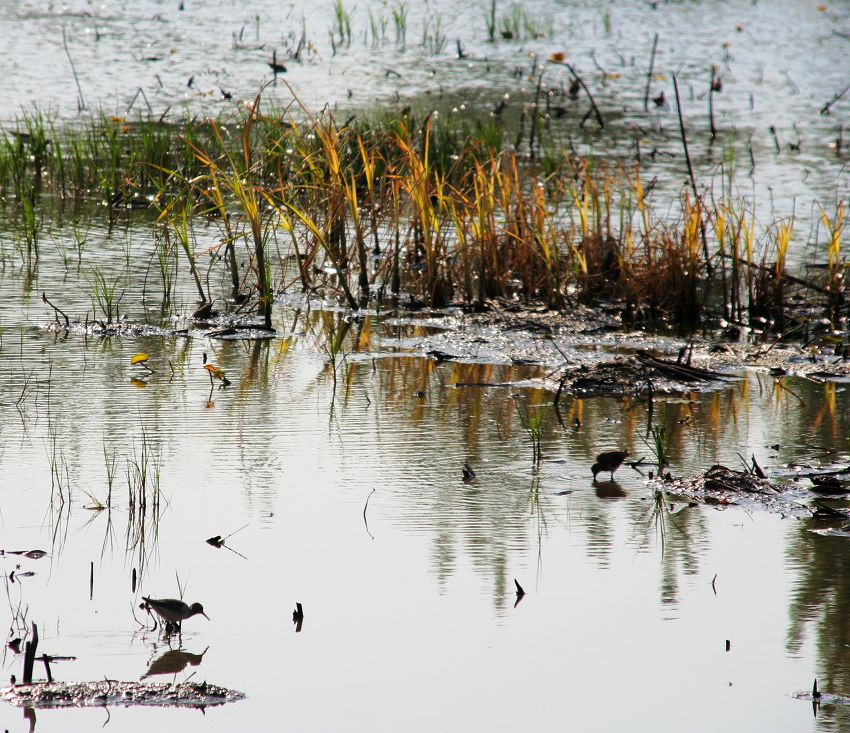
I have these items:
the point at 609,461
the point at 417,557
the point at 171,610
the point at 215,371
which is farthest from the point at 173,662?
the point at 215,371

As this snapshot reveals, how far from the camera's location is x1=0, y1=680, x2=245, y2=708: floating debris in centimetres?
276

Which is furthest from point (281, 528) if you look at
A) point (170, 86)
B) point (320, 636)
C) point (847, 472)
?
point (170, 86)

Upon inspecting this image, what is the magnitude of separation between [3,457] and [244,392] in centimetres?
118

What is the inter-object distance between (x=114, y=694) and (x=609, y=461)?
6.53 ft

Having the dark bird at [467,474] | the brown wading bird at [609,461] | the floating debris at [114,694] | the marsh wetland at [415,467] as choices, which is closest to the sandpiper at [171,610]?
the marsh wetland at [415,467]

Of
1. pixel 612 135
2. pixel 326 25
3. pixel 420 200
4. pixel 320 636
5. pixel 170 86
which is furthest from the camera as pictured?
pixel 326 25

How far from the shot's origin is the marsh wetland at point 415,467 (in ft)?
9.65

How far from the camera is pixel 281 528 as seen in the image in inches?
149

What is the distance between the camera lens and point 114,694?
280 cm

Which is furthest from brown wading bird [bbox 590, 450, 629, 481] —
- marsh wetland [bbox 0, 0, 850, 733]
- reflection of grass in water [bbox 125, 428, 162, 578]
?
reflection of grass in water [bbox 125, 428, 162, 578]

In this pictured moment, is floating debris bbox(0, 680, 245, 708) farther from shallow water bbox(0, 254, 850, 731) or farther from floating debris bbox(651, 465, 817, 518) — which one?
floating debris bbox(651, 465, 817, 518)

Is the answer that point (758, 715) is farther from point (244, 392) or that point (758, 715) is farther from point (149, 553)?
point (244, 392)

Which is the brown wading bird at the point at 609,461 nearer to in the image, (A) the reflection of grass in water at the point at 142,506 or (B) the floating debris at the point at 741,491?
(B) the floating debris at the point at 741,491

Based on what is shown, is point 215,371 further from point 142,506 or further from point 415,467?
point 142,506
